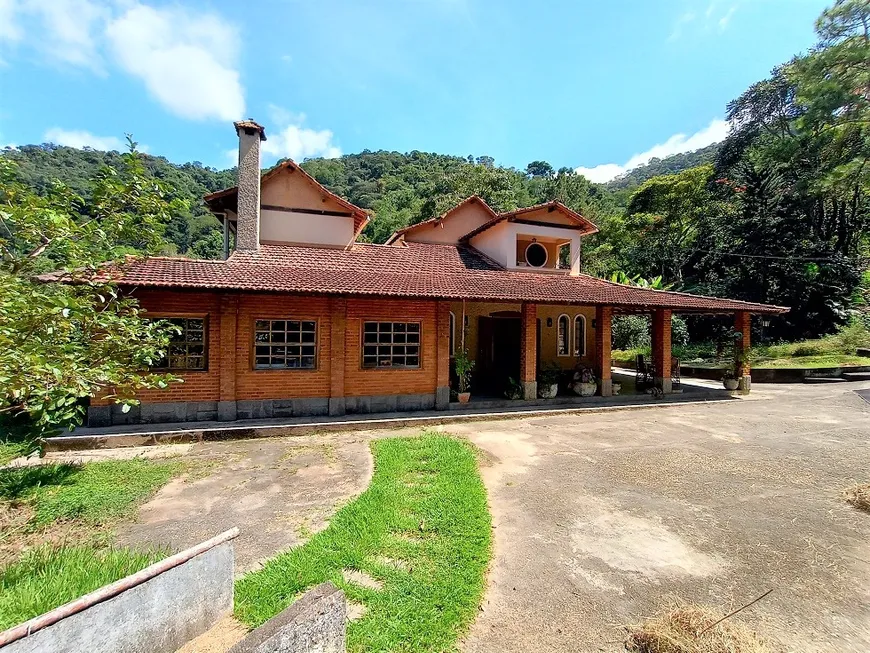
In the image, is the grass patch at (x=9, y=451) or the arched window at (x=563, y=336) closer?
the grass patch at (x=9, y=451)

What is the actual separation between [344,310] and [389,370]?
1.91 metres

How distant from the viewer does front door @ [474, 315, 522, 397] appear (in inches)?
549

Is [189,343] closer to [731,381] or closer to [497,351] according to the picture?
[497,351]

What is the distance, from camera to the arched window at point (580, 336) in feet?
47.5

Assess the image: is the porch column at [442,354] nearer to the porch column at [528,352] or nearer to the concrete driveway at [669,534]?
Answer: the concrete driveway at [669,534]

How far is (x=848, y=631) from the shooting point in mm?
3105

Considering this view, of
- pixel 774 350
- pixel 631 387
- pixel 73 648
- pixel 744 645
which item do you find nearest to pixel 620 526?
pixel 744 645

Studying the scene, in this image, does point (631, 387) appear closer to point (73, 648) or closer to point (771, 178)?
point (73, 648)

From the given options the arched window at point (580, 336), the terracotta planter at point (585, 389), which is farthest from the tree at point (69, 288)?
the arched window at point (580, 336)

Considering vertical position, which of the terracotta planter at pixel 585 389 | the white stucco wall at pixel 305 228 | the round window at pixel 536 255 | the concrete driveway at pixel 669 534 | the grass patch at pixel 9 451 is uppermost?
the white stucco wall at pixel 305 228

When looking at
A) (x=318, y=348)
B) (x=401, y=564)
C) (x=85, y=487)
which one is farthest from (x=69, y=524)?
(x=318, y=348)

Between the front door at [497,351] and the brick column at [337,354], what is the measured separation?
5.30 meters

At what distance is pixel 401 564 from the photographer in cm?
382

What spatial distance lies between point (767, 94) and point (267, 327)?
4491cm
